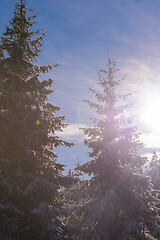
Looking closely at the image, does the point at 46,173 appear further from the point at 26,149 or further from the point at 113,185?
the point at 113,185

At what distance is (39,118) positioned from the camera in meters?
12.4

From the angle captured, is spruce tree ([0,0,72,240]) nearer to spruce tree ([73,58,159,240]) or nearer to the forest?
the forest

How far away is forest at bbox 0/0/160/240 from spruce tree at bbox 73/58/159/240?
2.8 inches

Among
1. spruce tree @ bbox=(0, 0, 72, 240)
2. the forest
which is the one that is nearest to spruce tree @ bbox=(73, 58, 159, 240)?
the forest

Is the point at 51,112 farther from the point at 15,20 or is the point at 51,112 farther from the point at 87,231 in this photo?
the point at 87,231

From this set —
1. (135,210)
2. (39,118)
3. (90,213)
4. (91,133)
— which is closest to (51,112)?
(39,118)

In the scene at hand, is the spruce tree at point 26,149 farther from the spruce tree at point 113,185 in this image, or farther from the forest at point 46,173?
the spruce tree at point 113,185

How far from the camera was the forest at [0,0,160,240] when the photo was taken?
10.8 meters

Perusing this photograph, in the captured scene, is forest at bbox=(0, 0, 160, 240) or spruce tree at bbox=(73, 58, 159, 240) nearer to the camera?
forest at bbox=(0, 0, 160, 240)

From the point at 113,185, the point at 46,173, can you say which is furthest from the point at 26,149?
the point at 113,185

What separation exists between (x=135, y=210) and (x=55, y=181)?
7.07 metres

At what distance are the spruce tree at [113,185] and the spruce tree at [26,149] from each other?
4.13 metres

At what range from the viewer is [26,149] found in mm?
11711

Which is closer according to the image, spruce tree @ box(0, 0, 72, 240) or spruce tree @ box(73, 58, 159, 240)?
spruce tree @ box(0, 0, 72, 240)
